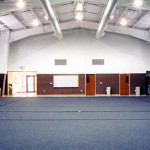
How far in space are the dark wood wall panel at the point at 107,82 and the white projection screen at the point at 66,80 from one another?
76.0 inches

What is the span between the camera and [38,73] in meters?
15.5

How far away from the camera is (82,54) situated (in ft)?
51.0

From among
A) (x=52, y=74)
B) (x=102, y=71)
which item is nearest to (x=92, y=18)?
(x=102, y=71)

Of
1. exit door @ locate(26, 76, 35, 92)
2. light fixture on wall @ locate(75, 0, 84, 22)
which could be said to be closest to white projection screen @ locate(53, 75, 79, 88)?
light fixture on wall @ locate(75, 0, 84, 22)

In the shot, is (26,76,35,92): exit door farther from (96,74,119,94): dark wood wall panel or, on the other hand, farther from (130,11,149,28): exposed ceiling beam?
(130,11,149,28): exposed ceiling beam

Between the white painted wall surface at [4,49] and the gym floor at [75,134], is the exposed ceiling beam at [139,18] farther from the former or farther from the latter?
the white painted wall surface at [4,49]

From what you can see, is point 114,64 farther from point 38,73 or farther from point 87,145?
point 87,145

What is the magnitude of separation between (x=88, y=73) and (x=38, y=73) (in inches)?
178

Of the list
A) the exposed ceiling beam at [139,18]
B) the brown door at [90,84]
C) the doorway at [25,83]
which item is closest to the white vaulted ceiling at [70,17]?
the exposed ceiling beam at [139,18]

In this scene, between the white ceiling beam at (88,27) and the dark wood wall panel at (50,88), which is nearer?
the white ceiling beam at (88,27)

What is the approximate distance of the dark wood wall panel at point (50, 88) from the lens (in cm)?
1552

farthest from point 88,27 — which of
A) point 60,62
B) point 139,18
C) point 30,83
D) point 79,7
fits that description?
point 30,83

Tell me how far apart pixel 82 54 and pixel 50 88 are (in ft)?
13.8

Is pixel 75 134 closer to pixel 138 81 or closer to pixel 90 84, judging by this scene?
pixel 90 84
